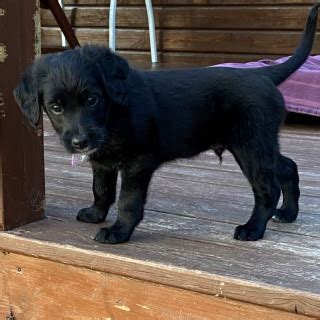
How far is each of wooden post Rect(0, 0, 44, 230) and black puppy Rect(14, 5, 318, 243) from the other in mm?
173

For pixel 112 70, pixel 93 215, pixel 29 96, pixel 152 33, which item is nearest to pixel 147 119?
pixel 112 70

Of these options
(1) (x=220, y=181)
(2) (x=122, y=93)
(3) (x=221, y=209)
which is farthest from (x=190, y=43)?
(2) (x=122, y=93)

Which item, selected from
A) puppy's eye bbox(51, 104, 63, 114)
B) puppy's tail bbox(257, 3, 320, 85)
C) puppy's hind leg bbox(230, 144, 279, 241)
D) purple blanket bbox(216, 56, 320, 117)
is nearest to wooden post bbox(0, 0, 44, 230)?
puppy's eye bbox(51, 104, 63, 114)

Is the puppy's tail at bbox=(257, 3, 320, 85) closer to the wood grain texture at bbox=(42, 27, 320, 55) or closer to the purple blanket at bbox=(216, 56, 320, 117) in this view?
the purple blanket at bbox=(216, 56, 320, 117)

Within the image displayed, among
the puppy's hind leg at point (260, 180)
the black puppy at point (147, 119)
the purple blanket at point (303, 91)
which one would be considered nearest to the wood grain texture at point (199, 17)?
the purple blanket at point (303, 91)

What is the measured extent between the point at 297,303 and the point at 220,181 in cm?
135

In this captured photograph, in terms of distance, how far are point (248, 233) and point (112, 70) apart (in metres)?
0.67

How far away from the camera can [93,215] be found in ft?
8.05

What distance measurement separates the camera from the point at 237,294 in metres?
1.87

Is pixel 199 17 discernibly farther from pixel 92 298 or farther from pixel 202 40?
pixel 92 298

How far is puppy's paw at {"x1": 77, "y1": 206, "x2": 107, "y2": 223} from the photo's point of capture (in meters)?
2.45

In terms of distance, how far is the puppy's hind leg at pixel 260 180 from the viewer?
7.50 feet

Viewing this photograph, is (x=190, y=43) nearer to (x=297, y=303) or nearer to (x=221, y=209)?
(x=221, y=209)

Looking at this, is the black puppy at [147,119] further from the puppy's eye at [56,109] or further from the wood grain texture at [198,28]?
the wood grain texture at [198,28]
